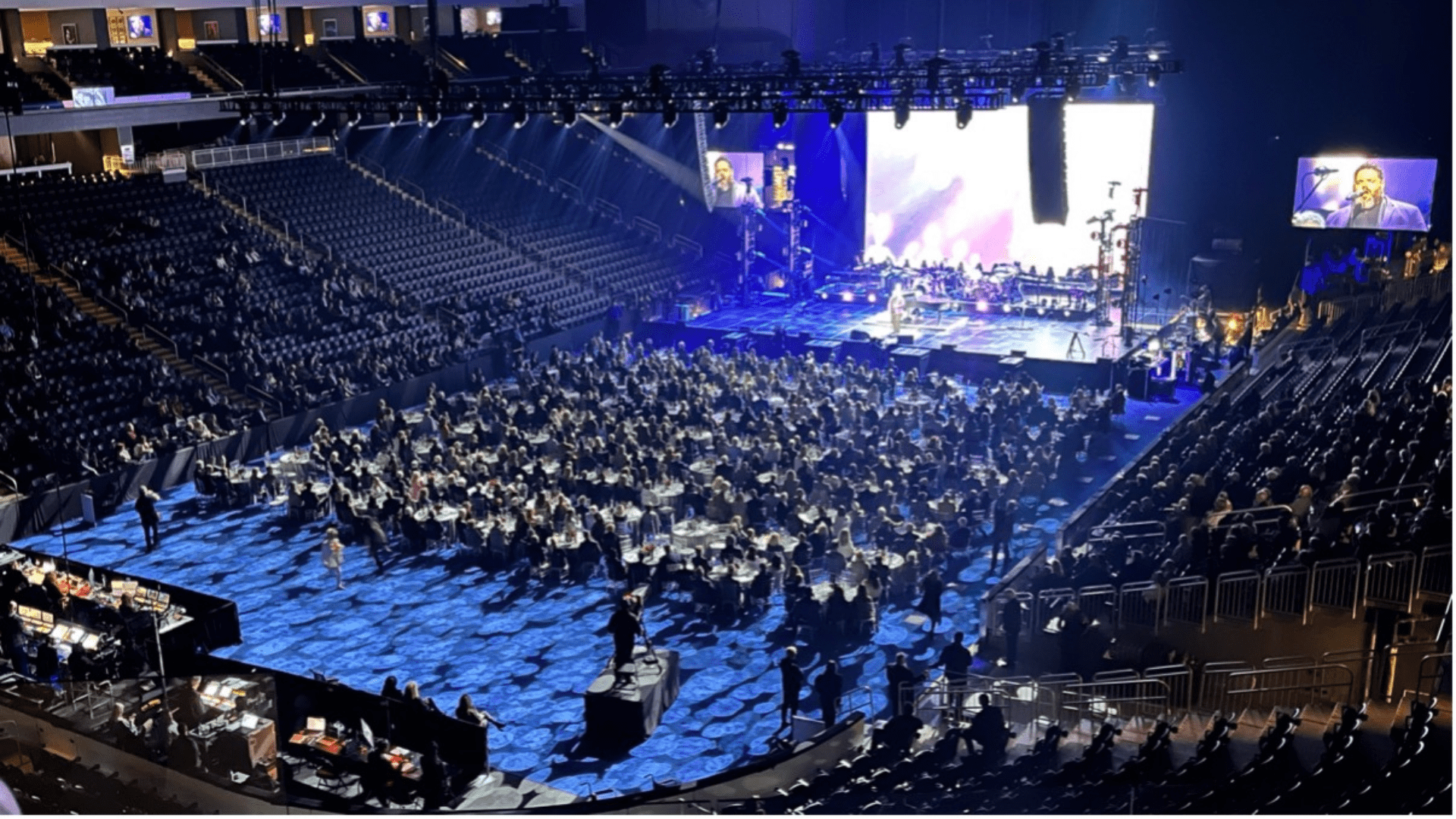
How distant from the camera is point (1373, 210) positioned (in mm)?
29891

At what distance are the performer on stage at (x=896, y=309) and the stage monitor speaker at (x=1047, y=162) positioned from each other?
649cm

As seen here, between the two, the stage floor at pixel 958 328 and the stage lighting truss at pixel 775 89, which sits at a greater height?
the stage lighting truss at pixel 775 89

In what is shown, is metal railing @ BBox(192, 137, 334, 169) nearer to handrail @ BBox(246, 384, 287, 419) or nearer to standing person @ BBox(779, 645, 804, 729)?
handrail @ BBox(246, 384, 287, 419)

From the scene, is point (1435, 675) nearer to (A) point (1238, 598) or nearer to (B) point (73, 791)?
(A) point (1238, 598)

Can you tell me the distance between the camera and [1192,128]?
107ft

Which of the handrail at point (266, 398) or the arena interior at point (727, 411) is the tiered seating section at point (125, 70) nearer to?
the arena interior at point (727, 411)

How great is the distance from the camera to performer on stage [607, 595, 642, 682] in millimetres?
14594

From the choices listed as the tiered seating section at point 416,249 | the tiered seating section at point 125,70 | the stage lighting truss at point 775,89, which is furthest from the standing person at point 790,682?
the tiered seating section at point 125,70

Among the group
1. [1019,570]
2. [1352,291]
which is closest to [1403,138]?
[1352,291]

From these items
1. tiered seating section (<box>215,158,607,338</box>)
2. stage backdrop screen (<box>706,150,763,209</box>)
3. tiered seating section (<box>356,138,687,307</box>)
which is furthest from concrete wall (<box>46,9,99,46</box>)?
stage backdrop screen (<box>706,150,763,209</box>)

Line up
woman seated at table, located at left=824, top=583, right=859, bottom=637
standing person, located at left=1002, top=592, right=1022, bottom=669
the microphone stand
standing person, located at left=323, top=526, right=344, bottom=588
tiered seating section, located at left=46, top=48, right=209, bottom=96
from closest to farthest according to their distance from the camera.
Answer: standing person, located at left=1002, top=592, right=1022, bottom=669, woman seated at table, located at left=824, top=583, right=859, bottom=637, standing person, located at left=323, top=526, right=344, bottom=588, the microphone stand, tiered seating section, located at left=46, top=48, right=209, bottom=96

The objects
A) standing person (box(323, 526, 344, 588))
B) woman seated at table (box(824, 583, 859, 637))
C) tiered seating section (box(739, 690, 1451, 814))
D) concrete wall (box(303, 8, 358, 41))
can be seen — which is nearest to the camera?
tiered seating section (box(739, 690, 1451, 814))

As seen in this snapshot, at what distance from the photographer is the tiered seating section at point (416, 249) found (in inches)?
1272

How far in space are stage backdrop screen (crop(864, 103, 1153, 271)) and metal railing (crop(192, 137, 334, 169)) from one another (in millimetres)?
15810
